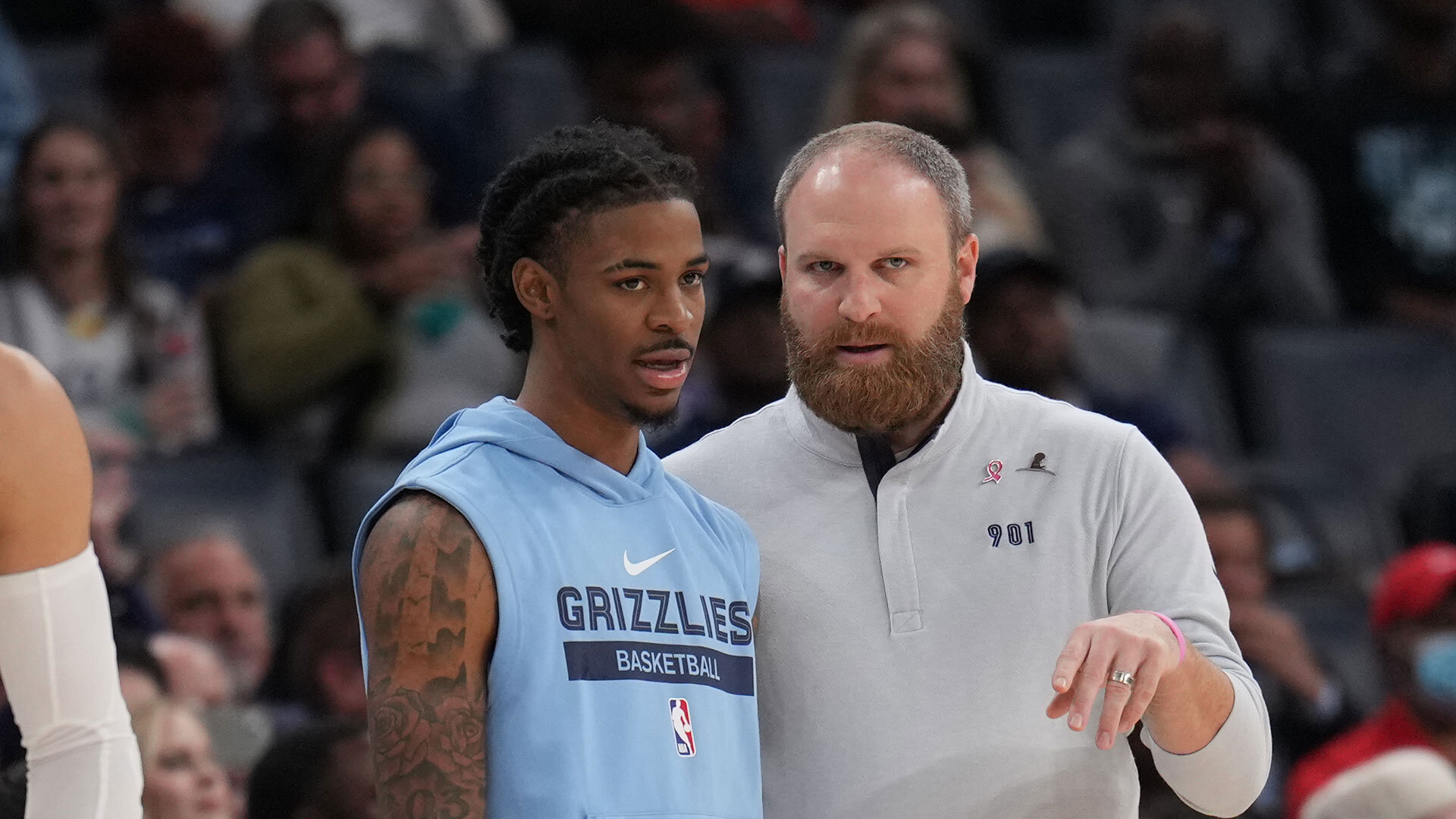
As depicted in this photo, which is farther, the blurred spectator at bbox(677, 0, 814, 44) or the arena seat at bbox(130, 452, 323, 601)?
the blurred spectator at bbox(677, 0, 814, 44)

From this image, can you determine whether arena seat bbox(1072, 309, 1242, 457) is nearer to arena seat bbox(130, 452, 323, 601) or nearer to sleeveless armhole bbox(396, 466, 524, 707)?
arena seat bbox(130, 452, 323, 601)

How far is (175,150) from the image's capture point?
535cm

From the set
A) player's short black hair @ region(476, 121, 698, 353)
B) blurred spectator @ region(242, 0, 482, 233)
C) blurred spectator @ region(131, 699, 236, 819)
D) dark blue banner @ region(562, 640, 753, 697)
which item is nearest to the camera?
dark blue banner @ region(562, 640, 753, 697)

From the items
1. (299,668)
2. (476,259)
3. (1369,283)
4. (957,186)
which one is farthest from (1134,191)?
(476,259)

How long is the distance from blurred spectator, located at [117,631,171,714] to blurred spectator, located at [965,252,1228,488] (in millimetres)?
2219

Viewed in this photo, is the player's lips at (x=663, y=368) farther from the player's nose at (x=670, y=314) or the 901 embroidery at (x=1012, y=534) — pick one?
the 901 embroidery at (x=1012, y=534)

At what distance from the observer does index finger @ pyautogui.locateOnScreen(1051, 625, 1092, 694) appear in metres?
2.14

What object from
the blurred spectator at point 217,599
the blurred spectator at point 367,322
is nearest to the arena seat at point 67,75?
the blurred spectator at point 367,322

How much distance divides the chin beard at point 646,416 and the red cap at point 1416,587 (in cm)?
283

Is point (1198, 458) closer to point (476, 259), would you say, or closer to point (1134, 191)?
point (1134, 191)

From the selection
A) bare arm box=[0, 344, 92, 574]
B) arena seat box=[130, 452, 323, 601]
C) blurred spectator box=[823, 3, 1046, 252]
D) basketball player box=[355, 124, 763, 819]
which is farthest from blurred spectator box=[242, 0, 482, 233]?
bare arm box=[0, 344, 92, 574]

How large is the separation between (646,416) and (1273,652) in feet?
9.75

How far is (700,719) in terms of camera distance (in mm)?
2295

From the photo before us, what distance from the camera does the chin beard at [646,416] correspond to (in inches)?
91.7
